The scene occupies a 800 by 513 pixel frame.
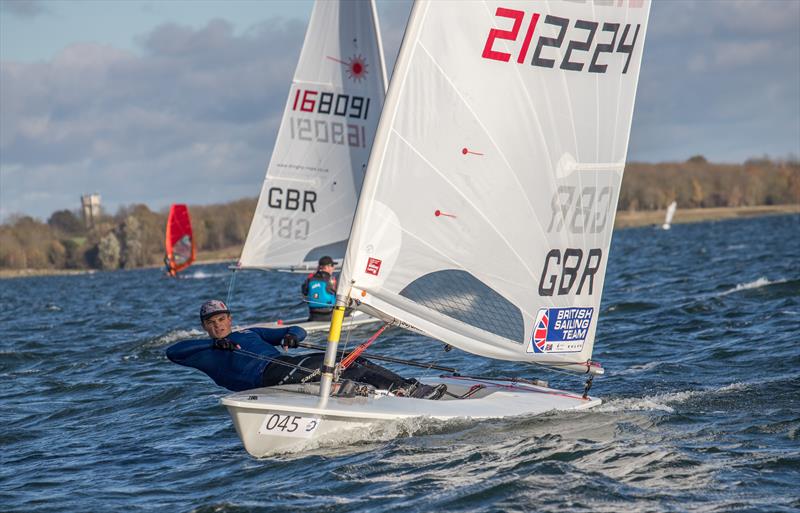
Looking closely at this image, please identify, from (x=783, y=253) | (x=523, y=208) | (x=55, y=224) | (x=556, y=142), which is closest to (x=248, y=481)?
(x=523, y=208)

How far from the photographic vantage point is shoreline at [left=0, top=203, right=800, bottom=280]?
106825 mm

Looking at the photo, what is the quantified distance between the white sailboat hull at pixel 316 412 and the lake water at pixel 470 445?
0.11 meters

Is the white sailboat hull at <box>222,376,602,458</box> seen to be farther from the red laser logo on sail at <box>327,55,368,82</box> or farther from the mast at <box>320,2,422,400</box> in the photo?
the red laser logo on sail at <box>327,55,368,82</box>

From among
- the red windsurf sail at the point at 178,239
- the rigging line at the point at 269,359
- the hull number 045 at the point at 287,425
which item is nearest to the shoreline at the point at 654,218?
the red windsurf sail at the point at 178,239

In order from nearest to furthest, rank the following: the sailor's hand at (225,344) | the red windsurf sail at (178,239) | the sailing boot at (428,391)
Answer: the sailor's hand at (225,344)
the sailing boot at (428,391)
the red windsurf sail at (178,239)

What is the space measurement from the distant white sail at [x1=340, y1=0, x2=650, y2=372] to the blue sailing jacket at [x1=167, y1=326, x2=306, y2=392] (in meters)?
1.14

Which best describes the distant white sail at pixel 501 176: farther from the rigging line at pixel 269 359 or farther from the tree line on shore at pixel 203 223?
the tree line on shore at pixel 203 223

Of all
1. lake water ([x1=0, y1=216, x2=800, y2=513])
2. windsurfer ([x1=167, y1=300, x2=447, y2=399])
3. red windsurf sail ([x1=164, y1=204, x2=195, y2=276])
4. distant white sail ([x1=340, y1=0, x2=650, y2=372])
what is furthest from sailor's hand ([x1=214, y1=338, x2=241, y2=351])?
red windsurf sail ([x1=164, y1=204, x2=195, y2=276])

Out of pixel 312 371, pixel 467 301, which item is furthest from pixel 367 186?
pixel 312 371

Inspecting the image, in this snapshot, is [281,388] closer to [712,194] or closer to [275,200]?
[275,200]

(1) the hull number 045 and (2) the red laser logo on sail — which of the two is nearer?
(1) the hull number 045

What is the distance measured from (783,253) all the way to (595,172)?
74.5ft

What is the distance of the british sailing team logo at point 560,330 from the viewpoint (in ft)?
26.9

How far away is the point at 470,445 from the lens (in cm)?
739
